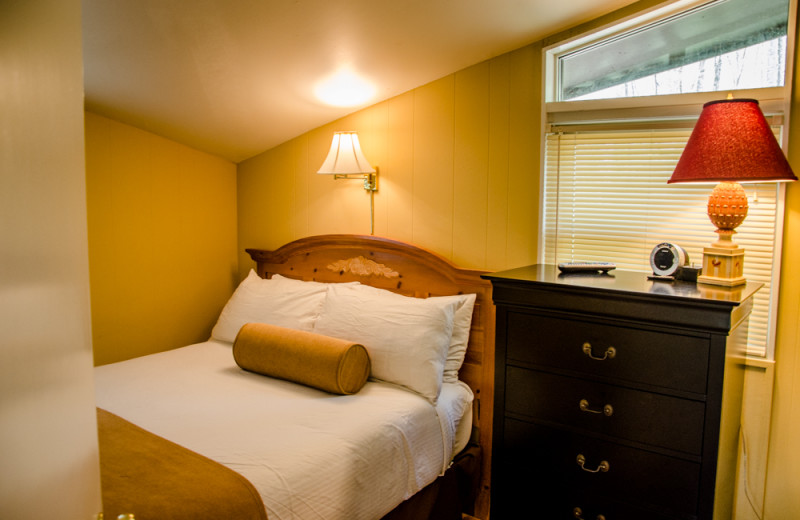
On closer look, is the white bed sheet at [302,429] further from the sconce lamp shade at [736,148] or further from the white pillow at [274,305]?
the sconce lamp shade at [736,148]

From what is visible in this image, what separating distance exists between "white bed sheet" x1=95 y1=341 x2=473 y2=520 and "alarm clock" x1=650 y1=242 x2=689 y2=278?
0.94 m

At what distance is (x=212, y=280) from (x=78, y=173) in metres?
3.03

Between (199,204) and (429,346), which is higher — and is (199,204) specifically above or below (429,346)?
above

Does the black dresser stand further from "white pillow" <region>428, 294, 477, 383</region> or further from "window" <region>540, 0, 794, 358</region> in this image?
"white pillow" <region>428, 294, 477, 383</region>

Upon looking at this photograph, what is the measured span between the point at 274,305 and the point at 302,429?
1.03m

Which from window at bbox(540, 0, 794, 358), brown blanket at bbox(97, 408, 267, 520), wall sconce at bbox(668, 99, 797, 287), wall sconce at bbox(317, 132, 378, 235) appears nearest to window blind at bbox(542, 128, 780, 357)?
window at bbox(540, 0, 794, 358)

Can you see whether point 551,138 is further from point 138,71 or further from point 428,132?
point 138,71

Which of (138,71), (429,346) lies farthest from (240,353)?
(138,71)

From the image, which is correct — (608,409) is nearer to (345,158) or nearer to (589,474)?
(589,474)

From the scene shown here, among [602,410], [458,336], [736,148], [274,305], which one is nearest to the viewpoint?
[736,148]

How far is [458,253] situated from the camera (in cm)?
254

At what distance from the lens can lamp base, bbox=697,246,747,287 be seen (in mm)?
1610

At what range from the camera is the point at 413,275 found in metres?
2.58

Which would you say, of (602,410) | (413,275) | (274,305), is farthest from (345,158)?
(602,410)
